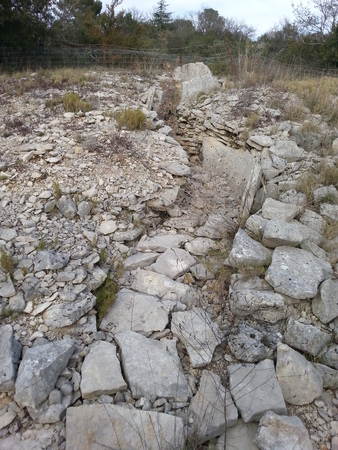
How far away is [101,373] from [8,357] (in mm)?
652

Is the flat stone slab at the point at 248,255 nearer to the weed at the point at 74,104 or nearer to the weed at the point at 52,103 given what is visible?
the weed at the point at 74,104

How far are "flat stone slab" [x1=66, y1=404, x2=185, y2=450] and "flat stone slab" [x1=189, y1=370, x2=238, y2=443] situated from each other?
0.15 meters

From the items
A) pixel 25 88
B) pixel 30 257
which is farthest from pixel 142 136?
pixel 25 88

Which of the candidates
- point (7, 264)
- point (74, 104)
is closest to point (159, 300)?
point (7, 264)

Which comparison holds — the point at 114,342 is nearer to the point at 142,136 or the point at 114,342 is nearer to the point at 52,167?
the point at 52,167

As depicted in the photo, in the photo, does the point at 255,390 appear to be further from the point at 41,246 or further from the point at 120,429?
the point at 41,246

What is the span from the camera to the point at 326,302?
2736mm

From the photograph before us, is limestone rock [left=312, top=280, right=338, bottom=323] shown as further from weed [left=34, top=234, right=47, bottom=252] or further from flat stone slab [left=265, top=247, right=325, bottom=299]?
weed [left=34, top=234, right=47, bottom=252]

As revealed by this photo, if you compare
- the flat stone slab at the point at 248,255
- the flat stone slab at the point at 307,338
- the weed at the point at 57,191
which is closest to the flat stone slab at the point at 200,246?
the flat stone slab at the point at 248,255

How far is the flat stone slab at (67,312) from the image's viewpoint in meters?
2.64

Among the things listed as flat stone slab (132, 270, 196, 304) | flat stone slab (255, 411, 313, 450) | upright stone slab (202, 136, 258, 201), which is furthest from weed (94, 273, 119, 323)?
upright stone slab (202, 136, 258, 201)

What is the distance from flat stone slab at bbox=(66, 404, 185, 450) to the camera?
6.51ft

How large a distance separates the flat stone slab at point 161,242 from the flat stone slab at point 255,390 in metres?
1.61

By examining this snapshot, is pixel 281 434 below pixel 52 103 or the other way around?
below
